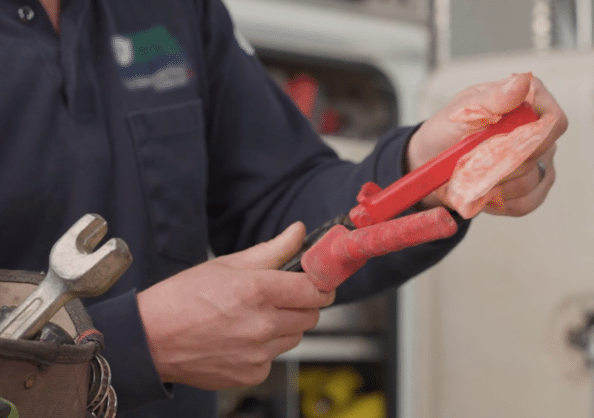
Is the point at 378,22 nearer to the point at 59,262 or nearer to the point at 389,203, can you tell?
the point at 389,203

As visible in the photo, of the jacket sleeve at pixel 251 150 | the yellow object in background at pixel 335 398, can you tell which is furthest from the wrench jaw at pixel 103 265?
the yellow object in background at pixel 335 398

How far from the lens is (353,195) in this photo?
1.93ft

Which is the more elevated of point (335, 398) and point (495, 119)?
point (495, 119)

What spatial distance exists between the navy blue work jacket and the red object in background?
667 mm

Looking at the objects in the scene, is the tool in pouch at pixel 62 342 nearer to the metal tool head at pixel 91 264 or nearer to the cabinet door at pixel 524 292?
the metal tool head at pixel 91 264

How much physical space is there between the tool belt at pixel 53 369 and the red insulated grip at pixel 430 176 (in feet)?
0.71

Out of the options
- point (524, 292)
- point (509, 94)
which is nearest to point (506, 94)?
point (509, 94)

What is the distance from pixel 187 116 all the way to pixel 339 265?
30cm

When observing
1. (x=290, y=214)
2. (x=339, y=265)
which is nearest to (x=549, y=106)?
(x=339, y=265)

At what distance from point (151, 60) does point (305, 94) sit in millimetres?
794

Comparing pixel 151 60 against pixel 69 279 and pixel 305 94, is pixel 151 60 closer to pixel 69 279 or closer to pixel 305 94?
pixel 69 279

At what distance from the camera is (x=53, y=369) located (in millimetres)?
295

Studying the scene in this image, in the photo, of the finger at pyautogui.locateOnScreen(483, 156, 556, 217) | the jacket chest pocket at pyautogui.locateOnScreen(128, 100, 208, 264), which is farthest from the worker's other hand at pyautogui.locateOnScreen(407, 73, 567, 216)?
the jacket chest pocket at pyautogui.locateOnScreen(128, 100, 208, 264)

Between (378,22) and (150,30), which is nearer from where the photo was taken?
(150,30)
